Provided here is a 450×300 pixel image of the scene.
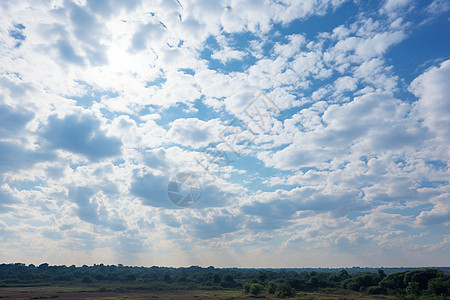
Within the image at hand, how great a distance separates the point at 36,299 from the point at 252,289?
42359mm

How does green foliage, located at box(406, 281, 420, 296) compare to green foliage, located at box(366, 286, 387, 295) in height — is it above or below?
above

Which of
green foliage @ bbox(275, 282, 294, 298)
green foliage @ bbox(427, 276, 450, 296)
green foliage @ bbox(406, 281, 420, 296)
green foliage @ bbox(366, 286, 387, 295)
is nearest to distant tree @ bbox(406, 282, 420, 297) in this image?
green foliage @ bbox(406, 281, 420, 296)

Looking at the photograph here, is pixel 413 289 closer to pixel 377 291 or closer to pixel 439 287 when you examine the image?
pixel 439 287

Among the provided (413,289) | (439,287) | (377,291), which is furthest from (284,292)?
(439,287)

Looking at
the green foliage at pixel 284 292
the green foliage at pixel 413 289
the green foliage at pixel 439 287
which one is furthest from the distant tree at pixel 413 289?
the green foliage at pixel 284 292

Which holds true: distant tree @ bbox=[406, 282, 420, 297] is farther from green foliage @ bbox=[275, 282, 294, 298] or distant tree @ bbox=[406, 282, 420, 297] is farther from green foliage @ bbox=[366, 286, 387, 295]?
green foliage @ bbox=[275, 282, 294, 298]

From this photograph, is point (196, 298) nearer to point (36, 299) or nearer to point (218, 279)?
point (36, 299)

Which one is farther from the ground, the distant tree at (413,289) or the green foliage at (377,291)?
the distant tree at (413,289)

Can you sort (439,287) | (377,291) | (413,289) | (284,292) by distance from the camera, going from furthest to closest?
(377,291) < (284,292) < (413,289) < (439,287)

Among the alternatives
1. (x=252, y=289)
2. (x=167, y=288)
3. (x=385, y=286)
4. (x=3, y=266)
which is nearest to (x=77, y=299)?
(x=167, y=288)

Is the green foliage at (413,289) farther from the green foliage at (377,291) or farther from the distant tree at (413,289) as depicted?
the green foliage at (377,291)

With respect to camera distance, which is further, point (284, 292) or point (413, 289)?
point (284, 292)

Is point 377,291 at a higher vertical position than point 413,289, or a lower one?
lower

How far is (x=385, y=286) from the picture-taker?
2542 inches
